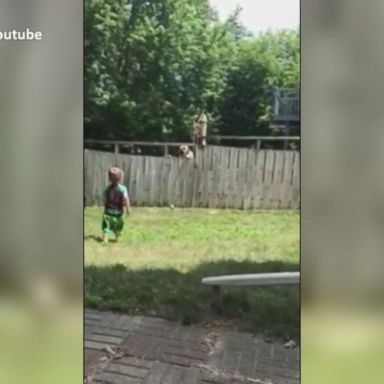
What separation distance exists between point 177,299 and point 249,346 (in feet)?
0.90

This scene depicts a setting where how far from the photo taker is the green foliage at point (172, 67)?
1842mm

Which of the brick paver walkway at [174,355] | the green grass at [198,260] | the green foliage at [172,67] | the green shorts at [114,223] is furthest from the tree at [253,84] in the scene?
the brick paver walkway at [174,355]

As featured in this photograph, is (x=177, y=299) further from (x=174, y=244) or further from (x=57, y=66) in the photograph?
(x=57, y=66)

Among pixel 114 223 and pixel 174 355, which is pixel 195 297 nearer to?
pixel 174 355

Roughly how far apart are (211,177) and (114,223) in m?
0.34

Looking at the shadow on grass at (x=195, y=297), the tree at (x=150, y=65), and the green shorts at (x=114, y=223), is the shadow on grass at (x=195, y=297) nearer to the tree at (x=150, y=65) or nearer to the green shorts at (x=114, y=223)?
the green shorts at (x=114, y=223)

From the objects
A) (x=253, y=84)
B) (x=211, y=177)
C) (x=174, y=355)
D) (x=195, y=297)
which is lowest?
(x=174, y=355)

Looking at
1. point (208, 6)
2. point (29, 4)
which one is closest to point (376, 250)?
point (208, 6)

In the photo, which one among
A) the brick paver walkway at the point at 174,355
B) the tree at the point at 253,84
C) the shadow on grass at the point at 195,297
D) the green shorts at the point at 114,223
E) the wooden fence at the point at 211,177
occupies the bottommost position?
the brick paver walkway at the point at 174,355

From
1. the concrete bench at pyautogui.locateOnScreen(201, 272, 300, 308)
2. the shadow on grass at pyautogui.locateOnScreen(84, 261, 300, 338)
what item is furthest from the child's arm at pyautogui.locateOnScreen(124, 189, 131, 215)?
the concrete bench at pyautogui.locateOnScreen(201, 272, 300, 308)

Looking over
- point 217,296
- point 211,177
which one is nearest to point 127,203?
point 211,177

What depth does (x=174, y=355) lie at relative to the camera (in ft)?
6.18

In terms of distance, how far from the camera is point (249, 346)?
1.87 meters

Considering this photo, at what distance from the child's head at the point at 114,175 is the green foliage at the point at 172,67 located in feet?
0.35
